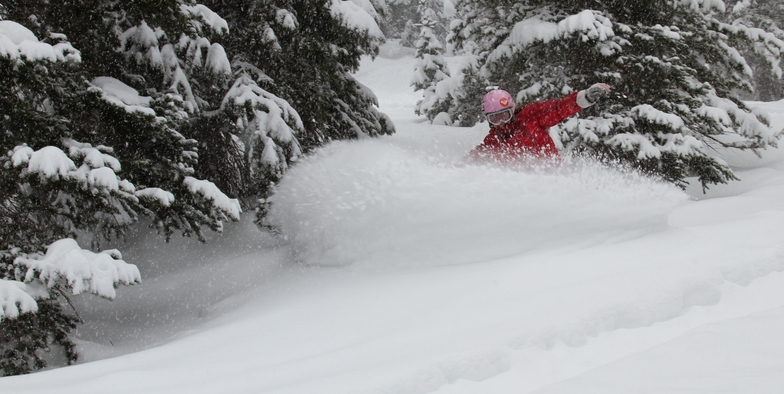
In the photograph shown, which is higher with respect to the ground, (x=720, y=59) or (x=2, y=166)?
(x=720, y=59)

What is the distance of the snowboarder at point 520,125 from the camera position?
605cm

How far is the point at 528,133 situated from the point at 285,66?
11.0ft

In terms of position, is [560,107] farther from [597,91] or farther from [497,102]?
[497,102]

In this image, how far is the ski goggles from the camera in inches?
240

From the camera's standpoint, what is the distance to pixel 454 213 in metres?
4.89

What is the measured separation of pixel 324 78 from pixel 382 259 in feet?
Answer: 10.4

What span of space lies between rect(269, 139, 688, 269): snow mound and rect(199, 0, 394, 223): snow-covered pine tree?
32.9 inches

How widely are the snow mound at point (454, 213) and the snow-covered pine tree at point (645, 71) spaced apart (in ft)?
8.10

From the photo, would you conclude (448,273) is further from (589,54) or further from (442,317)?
(589,54)

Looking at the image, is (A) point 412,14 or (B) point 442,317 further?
(A) point 412,14

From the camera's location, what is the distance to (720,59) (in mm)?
8742

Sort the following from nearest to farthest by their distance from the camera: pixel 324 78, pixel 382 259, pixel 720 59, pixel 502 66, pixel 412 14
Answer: pixel 382 259 → pixel 324 78 → pixel 720 59 → pixel 502 66 → pixel 412 14

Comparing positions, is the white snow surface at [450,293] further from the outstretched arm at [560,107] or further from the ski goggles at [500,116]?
the ski goggles at [500,116]

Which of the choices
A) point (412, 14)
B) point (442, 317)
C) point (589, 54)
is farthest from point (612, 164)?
point (412, 14)
